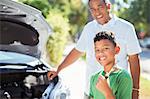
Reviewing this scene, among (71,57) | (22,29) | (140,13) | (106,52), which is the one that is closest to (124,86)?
(106,52)

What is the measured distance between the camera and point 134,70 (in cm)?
370

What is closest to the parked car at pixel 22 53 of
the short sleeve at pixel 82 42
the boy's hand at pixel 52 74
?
the boy's hand at pixel 52 74

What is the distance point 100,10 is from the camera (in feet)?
12.1

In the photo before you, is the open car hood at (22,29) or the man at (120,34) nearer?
the man at (120,34)

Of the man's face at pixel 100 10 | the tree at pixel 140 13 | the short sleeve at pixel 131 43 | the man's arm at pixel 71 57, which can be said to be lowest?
the man's arm at pixel 71 57

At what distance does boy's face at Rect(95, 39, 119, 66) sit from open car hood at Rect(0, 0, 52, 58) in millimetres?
1730

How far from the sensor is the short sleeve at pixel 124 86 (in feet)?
9.66

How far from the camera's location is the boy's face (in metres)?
2.96

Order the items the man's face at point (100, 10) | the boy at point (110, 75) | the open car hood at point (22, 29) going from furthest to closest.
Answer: the open car hood at point (22, 29) → the man's face at point (100, 10) → the boy at point (110, 75)

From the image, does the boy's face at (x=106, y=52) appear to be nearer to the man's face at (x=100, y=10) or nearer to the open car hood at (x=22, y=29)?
the man's face at (x=100, y=10)

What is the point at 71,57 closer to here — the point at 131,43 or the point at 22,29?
the point at 131,43

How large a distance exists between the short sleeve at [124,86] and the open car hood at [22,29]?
6.15 ft

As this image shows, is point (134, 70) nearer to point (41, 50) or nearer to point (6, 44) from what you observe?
point (41, 50)

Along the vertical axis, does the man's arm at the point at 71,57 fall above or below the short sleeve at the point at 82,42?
below
